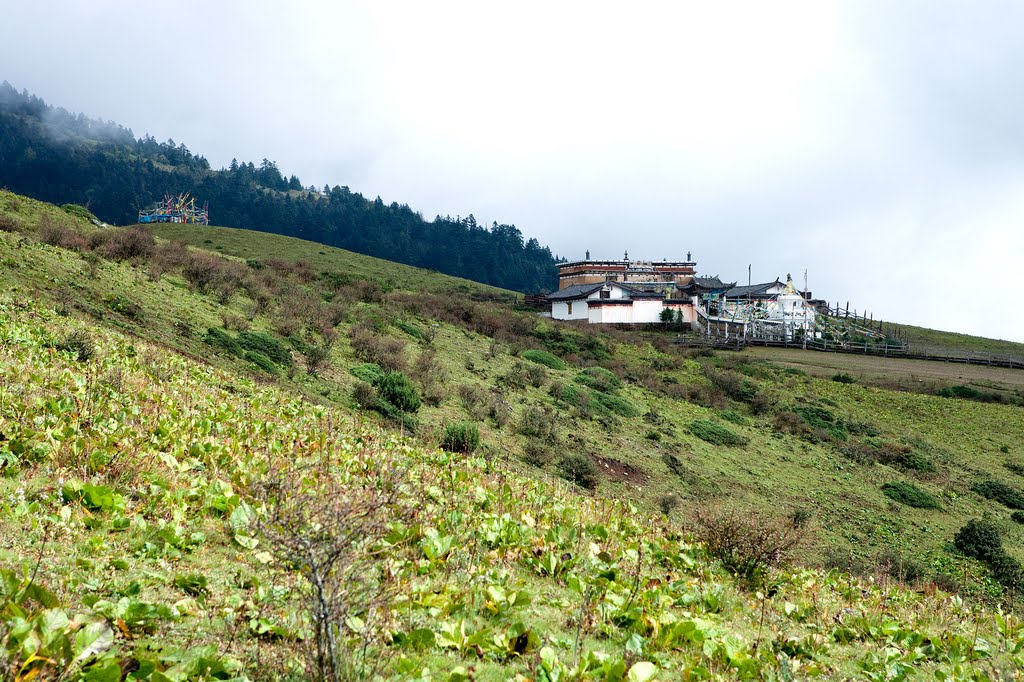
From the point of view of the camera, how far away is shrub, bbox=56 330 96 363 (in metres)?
11.3

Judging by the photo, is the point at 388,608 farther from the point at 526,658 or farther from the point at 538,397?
the point at 538,397

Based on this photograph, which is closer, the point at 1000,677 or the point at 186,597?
the point at 186,597

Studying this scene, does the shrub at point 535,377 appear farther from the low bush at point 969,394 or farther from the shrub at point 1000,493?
the low bush at point 969,394

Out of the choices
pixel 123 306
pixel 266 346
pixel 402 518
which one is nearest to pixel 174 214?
pixel 123 306

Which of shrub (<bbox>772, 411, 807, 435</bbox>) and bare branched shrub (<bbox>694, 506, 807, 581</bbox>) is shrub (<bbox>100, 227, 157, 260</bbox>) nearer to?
bare branched shrub (<bbox>694, 506, 807, 581</bbox>)

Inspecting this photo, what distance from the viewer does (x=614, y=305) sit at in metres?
76.4

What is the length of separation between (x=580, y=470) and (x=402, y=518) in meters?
11.6

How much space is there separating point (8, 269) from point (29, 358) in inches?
442

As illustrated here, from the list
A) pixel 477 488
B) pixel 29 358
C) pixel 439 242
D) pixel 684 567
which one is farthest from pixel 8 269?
pixel 439 242

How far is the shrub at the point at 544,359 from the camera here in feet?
111

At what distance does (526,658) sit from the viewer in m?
4.36

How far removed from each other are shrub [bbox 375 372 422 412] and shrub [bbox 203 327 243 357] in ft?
14.9

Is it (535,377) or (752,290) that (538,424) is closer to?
(535,377)

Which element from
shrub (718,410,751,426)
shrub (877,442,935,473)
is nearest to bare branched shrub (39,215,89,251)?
shrub (718,410,751,426)
